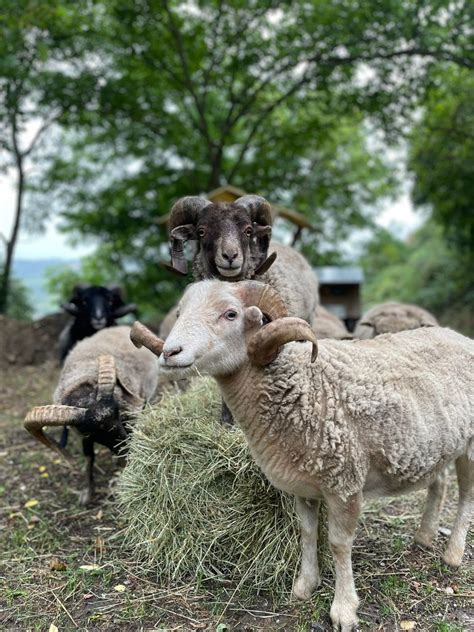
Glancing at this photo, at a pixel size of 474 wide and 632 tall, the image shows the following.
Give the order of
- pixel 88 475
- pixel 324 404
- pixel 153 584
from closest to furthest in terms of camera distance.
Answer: pixel 324 404
pixel 153 584
pixel 88 475

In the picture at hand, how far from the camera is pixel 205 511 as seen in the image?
4.52 metres

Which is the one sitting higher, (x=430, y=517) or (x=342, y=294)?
(x=342, y=294)

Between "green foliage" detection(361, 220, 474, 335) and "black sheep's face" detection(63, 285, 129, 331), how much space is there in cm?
1120

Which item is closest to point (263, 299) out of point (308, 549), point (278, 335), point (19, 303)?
point (278, 335)

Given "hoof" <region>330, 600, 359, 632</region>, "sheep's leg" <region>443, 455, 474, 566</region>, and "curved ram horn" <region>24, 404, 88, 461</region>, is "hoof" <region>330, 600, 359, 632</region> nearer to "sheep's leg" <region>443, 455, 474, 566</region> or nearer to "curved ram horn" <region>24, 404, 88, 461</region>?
"sheep's leg" <region>443, 455, 474, 566</region>

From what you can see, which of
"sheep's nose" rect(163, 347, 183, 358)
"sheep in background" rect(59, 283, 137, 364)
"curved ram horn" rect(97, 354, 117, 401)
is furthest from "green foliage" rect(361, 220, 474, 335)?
"sheep's nose" rect(163, 347, 183, 358)

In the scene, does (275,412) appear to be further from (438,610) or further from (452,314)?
(452,314)

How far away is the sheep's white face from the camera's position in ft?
10.1

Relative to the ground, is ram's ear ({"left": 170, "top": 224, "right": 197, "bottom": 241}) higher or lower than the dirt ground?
higher

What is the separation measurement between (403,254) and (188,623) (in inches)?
1026

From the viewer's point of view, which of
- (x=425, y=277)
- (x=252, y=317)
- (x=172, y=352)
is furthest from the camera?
(x=425, y=277)

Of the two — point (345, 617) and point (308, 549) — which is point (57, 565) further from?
point (345, 617)

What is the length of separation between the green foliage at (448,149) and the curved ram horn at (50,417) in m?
10.7

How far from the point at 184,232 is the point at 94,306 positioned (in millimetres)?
3143
